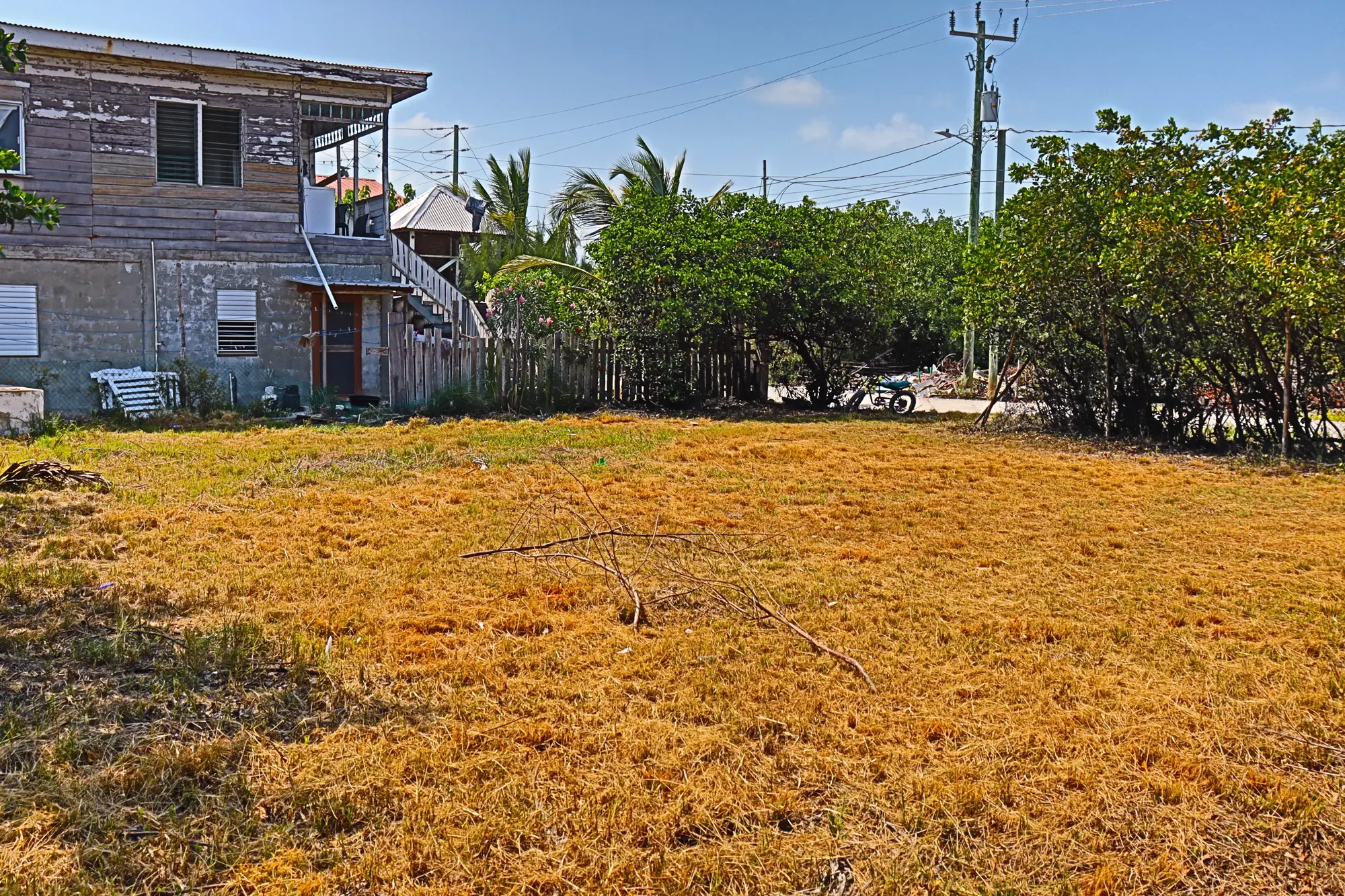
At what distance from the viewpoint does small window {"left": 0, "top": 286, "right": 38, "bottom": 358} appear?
16.0m

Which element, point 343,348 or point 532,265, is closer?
point 343,348

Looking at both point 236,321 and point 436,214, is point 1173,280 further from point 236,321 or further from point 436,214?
point 436,214

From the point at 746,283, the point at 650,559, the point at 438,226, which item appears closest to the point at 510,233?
the point at 438,226

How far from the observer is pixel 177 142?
16922 mm

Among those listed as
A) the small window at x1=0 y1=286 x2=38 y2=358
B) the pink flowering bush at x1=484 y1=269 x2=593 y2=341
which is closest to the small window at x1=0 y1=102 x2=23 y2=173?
the small window at x1=0 y1=286 x2=38 y2=358

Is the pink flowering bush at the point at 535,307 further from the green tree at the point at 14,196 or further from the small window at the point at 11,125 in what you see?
the green tree at the point at 14,196

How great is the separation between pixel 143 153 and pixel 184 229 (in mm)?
1245

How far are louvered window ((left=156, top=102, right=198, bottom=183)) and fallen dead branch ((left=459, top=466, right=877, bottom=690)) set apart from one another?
38.4ft

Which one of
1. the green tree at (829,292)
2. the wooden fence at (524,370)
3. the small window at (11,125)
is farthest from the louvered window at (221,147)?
the green tree at (829,292)

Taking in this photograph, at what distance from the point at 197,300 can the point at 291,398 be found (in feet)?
7.06

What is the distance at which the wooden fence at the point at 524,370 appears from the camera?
1728 cm

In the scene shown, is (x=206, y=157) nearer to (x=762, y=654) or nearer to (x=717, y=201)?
(x=717, y=201)

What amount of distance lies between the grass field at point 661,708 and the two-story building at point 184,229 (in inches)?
374

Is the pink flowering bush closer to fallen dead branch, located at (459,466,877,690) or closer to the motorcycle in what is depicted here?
the motorcycle
